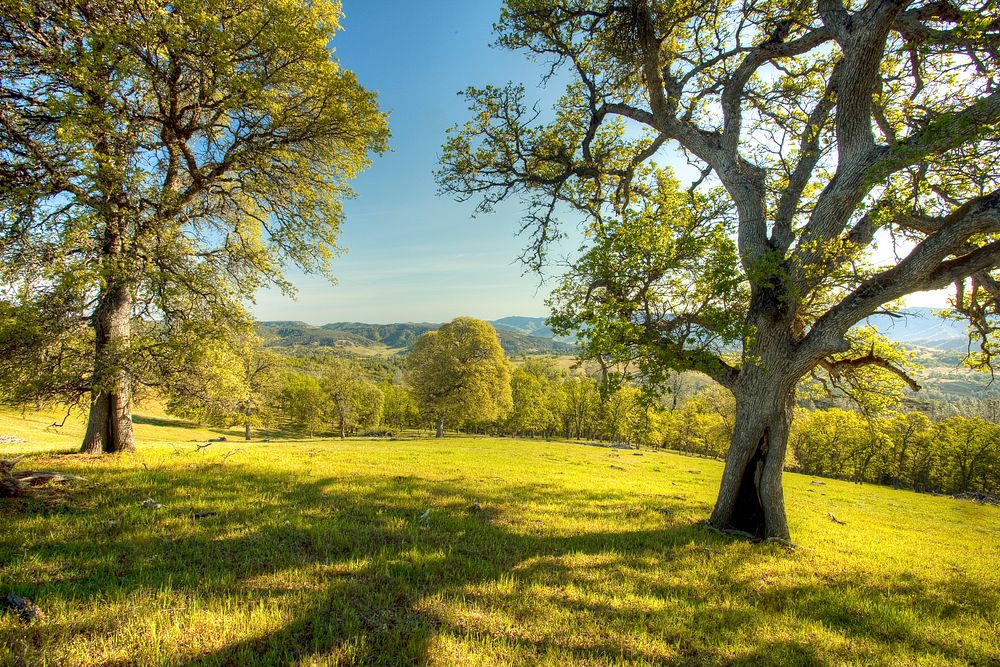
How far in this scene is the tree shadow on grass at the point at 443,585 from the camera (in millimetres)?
3725

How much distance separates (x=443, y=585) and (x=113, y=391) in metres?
10.8

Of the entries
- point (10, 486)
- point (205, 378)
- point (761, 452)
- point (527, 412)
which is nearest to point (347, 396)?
point (527, 412)

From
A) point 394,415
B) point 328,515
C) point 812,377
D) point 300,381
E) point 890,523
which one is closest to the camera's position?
point 328,515

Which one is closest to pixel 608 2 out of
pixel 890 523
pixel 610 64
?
pixel 610 64

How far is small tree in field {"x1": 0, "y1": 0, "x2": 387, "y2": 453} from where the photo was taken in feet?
26.1

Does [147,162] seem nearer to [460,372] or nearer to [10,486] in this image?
[10,486]

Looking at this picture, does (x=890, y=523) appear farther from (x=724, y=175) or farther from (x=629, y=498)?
(x=724, y=175)

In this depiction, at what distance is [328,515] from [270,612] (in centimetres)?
364

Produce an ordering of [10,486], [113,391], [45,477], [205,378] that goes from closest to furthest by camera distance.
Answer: [10,486] < [45,477] < [113,391] < [205,378]

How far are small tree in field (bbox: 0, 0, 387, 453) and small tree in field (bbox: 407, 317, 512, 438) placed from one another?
2480 cm

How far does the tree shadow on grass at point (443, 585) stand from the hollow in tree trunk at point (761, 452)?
98 centimetres

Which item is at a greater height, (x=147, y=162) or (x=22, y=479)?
(x=147, y=162)

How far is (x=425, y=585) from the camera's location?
15.8ft

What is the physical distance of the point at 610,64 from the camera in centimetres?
1095
